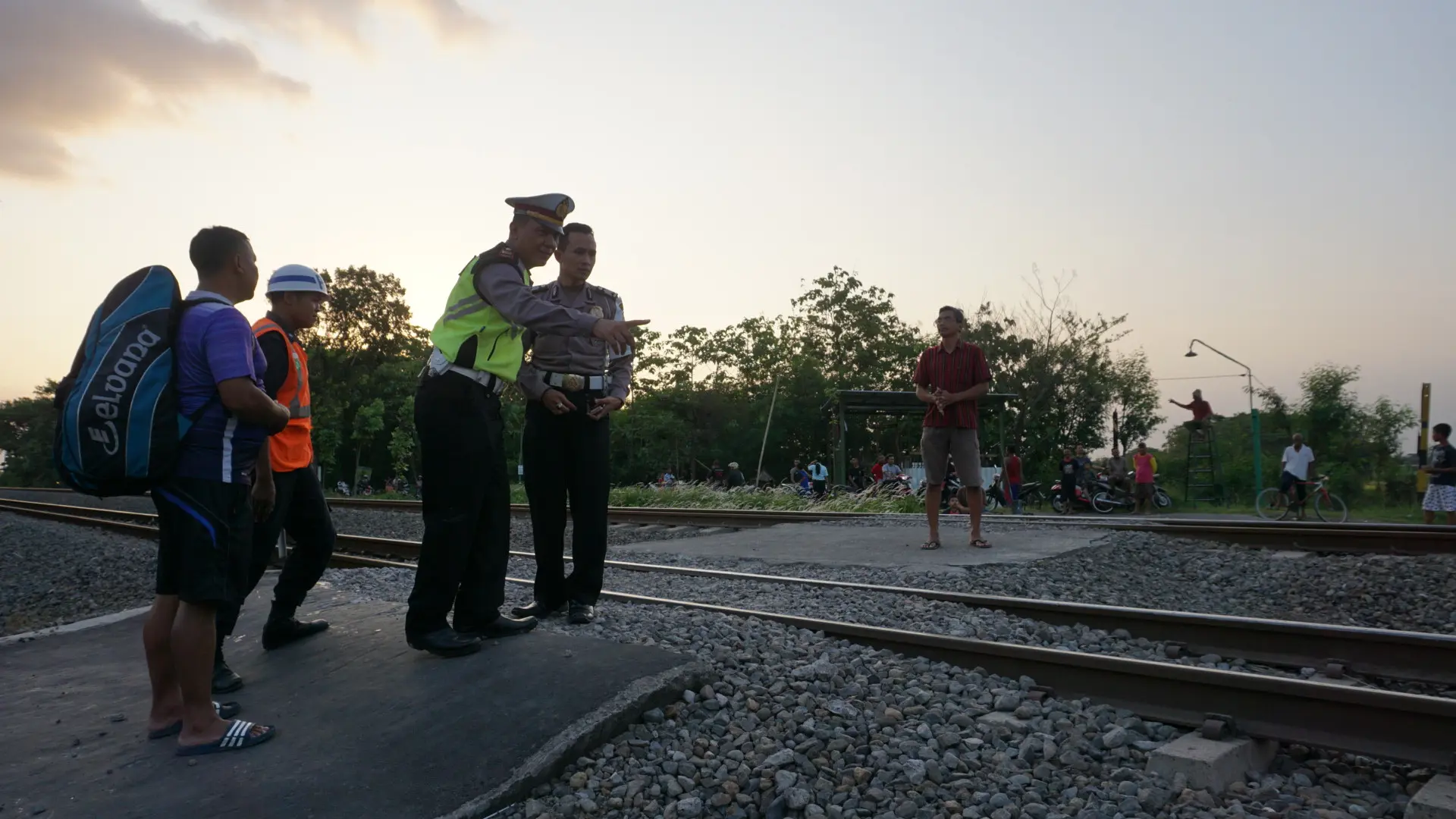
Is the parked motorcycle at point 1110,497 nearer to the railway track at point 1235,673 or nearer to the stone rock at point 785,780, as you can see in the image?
the railway track at point 1235,673

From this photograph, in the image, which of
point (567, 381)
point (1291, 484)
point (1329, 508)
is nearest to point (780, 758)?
point (567, 381)

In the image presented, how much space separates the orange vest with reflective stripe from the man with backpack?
80cm

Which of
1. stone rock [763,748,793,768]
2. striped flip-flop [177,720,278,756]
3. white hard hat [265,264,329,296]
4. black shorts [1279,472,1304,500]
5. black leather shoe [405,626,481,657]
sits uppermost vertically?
white hard hat [265,264,329,296]

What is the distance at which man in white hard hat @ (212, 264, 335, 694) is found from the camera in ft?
12.4

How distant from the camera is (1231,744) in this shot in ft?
9.42

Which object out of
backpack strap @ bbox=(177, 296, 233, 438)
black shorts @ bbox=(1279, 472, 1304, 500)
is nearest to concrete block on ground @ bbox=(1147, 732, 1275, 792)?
backpack strap @ bbox=(177, 296, 233, 438)

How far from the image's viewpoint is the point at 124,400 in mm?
2805

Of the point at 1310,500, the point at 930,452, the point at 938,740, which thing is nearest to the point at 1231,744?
the point at 938,740

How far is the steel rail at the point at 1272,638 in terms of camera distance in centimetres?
385

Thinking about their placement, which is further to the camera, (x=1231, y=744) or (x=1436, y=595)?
(x=1436, y=595)

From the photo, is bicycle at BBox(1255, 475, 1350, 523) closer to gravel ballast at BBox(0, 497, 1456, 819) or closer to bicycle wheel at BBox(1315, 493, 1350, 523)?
bicycle wheel at BBox(1315, 493, 1350, 523)

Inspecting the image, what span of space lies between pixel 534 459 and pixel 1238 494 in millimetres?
28185

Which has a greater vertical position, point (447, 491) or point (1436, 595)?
point (447, 491)

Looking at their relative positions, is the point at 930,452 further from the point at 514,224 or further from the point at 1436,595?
the point at 514,224
